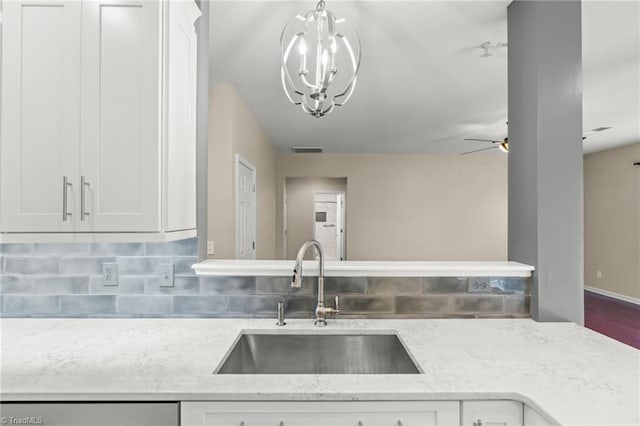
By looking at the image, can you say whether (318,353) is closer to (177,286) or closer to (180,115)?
(177,286)

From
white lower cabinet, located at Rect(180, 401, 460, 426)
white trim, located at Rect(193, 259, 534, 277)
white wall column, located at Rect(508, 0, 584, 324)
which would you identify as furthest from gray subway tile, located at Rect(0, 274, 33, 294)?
white wall column, located at Rect(508, 0, 584, 324)

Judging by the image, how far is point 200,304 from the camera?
1707mm

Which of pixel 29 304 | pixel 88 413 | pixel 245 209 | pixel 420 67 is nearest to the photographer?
pixel 88 413

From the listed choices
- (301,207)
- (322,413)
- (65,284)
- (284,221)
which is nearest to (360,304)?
(322,413)

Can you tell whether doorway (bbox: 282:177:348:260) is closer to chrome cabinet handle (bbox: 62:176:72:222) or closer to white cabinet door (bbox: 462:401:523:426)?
chrome cabinet handle (bbox: 62:176:72:222)

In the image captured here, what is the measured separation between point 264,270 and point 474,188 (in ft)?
22.2

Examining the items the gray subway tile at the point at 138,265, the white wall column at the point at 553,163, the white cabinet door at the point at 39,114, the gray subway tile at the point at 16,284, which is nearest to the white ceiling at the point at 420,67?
the white wall column at the point at 553,163

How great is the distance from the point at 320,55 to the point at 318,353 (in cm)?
123

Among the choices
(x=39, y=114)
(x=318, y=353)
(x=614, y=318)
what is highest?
(x=39, y=114)

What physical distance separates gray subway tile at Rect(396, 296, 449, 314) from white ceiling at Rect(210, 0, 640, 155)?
1.72 metres

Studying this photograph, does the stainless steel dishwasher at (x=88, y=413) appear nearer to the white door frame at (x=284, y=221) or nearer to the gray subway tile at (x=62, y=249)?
the gray subway tile at (x=62, y=249)

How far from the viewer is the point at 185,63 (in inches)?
62.4

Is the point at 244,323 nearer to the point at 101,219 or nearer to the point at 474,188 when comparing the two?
the point at 101,219

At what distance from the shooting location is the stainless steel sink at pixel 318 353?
1.56 metres
